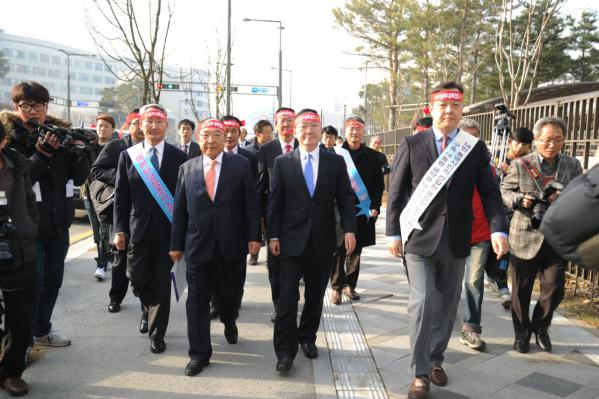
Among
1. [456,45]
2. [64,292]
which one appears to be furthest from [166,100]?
[64,292]

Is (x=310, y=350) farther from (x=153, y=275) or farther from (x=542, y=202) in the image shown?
(x=542, y=202)

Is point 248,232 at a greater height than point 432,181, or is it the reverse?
point 432,181

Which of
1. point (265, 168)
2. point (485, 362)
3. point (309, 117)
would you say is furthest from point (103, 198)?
point (485, 362)

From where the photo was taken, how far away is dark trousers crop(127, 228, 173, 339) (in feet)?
13.9

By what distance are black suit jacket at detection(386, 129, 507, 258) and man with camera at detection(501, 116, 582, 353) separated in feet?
2.25

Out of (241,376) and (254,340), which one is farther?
(254,340)

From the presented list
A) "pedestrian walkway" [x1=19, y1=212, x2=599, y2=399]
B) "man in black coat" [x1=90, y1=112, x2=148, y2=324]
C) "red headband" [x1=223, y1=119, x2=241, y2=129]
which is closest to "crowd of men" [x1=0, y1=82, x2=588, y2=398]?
"pedestrian walkway" [x1=19, y1=212, x2=599, y2=399]

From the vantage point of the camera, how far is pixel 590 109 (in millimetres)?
5590

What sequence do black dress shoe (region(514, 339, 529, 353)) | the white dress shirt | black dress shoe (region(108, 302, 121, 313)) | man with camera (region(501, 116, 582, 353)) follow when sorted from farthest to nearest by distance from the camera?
black dress shoe (region(108, 302, 121, 313)) < black dress shoe (region(514, 339, 529, 353)) < man with camera (region(501, 116, 582, 353)) < the white dress shirt

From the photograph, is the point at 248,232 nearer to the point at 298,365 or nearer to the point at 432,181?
the point at 298,365

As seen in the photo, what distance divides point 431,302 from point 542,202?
1341 mm

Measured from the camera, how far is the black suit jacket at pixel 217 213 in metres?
3.90

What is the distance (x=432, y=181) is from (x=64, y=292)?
4550 mm

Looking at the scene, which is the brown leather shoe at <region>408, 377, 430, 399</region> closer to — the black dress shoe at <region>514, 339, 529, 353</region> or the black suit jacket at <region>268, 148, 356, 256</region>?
the black suit jacket at <region>268, 148, 356, 256</region>
